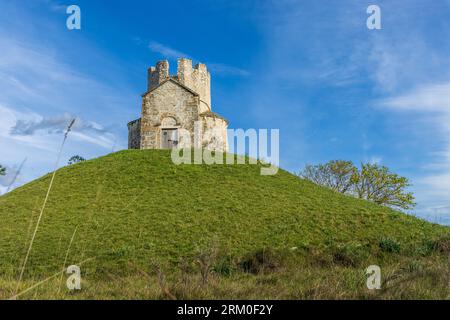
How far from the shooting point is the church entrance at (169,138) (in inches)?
1471

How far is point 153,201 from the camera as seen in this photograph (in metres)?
20.5

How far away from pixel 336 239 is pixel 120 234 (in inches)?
356

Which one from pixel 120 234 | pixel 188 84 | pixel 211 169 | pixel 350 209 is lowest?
pixel 120 234

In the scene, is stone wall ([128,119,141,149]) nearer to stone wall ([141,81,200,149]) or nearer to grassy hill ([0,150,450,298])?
stone wall ([141,81,200,149])

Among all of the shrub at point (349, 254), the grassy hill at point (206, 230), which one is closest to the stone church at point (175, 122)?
the grassy hill at point (206, 230)

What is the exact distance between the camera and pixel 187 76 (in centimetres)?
4294

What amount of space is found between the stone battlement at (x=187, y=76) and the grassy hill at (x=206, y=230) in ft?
60.2

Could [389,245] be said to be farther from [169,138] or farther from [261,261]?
[169,138]

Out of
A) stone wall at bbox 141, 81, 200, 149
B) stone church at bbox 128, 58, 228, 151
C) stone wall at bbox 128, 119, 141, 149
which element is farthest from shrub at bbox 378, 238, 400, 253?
stone wall at bbox 128, 119, 141, 149

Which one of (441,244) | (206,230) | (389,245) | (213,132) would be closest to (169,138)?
(213,132)

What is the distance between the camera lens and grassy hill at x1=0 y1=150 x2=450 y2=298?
11.9 m

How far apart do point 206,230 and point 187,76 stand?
2901cm

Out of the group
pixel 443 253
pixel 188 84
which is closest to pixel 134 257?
pixel 443 253

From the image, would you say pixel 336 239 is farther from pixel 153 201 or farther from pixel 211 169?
pixel 211 169
